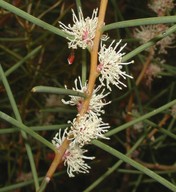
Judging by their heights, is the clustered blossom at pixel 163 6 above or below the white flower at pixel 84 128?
above

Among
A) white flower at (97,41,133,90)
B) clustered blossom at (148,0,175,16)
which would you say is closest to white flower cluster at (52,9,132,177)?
white flower at (97,41,133,90)

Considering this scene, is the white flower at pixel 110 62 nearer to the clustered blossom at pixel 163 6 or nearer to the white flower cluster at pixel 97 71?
the white flower cluster at pixel 97 71

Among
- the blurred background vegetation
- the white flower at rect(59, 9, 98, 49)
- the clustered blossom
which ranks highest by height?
the clustered blossom

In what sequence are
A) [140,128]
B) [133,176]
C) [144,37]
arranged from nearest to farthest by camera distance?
[144,37]
[140,128]
[133,176]

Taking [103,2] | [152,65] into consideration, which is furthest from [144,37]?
[103,2]

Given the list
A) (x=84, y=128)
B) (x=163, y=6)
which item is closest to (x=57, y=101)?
(x=163, y=6)

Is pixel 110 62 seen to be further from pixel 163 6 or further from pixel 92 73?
pixel 163 6

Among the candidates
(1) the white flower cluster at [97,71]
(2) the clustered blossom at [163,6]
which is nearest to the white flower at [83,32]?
(1) the white flower cluster at [97,71]

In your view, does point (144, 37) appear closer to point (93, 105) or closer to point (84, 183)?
point (93, 105)

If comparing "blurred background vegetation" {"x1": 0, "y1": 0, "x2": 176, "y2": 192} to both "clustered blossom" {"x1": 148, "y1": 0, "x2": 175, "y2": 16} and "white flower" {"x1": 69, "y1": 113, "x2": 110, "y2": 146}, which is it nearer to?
"clustered blossom" {"x1": 148, "y1": 0, "x2": 175, "y2": 16}
